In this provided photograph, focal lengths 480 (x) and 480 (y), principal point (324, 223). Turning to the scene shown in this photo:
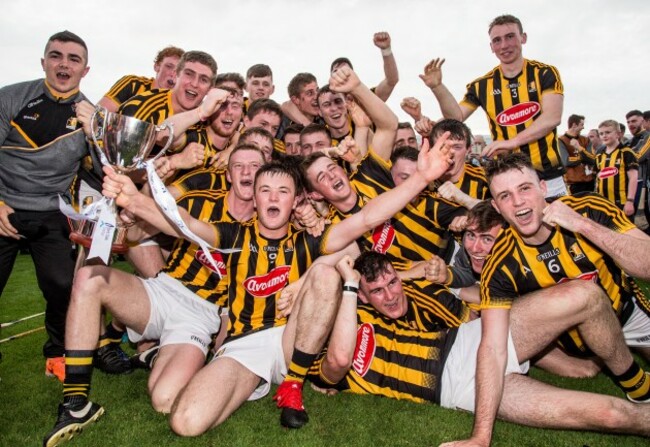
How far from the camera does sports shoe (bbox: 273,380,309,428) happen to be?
274cm

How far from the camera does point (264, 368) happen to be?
3.04m

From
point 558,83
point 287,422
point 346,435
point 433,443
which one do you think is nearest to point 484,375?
point 433,443

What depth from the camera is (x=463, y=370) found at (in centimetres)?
293

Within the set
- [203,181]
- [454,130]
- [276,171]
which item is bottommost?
[203,181]

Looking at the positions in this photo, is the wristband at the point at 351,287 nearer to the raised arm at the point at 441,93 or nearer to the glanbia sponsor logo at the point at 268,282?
the glanbia sponsor logo at the point at 268,282

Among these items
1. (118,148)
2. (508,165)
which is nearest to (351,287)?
(508,165)

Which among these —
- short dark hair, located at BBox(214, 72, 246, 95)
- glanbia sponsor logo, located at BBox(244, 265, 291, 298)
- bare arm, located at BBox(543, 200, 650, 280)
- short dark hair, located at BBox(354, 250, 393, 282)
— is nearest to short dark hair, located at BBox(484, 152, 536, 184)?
bare arm, located at BBox(543, 200, 650, 280)

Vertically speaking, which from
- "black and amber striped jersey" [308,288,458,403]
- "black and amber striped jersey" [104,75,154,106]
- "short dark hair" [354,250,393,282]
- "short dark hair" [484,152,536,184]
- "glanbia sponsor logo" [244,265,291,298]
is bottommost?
"black and amber striped jersey" [308,288,458,403]

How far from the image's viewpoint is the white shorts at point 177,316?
336cm

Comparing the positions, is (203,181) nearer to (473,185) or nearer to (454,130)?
(454,130)

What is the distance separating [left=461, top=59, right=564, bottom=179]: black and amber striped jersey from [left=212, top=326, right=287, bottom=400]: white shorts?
9.63 feet

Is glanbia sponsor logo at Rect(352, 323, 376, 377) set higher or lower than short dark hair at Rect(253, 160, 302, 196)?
lower

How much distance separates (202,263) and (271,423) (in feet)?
4.47

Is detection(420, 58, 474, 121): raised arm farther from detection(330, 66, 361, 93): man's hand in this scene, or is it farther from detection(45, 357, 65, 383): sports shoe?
detection(45, 357, 65, 383): sports shoe
